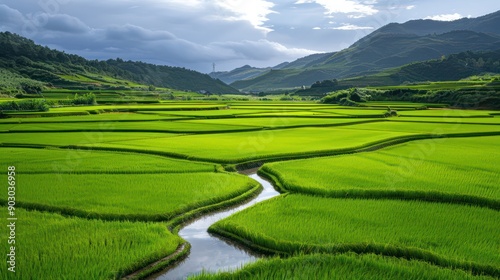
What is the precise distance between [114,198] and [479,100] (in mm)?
61513

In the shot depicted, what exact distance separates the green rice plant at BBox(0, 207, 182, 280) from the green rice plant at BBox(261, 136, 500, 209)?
222 inches

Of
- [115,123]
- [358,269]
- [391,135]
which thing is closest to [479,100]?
[391,135]

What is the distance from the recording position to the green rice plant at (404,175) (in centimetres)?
1144

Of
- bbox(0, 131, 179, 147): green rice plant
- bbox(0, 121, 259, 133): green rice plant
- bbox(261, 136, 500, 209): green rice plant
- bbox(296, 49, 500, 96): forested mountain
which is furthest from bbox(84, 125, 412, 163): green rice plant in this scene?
bbox(296, 49, 500, 96): forested mountain

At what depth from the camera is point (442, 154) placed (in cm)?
1850

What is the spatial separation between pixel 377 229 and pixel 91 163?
12209 mm

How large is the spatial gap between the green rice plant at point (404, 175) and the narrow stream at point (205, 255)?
422 centimetres

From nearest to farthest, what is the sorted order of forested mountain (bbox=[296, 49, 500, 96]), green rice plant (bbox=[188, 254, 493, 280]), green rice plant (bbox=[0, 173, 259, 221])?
green rice plant (bbox=[188, 254, 493, 280]), green rice plant (bbox=[0, 173, 259, 221]), forested mountain (bbox=[296, 49, 500, 96])

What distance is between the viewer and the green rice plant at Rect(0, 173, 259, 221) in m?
9.75

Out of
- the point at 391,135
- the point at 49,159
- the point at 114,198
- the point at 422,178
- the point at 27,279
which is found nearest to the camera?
the point at 27,279

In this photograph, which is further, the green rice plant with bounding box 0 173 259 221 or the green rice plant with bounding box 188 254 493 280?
the green rice plant with bounding box 0 173 259 221

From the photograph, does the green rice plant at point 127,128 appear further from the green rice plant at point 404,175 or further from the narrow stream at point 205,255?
the narrow stream at point 205,255

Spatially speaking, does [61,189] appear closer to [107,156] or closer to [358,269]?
[107,156]

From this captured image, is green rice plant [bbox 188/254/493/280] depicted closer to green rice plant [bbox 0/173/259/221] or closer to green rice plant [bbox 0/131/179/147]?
green rice plant [bbox 0/173/259/221]
